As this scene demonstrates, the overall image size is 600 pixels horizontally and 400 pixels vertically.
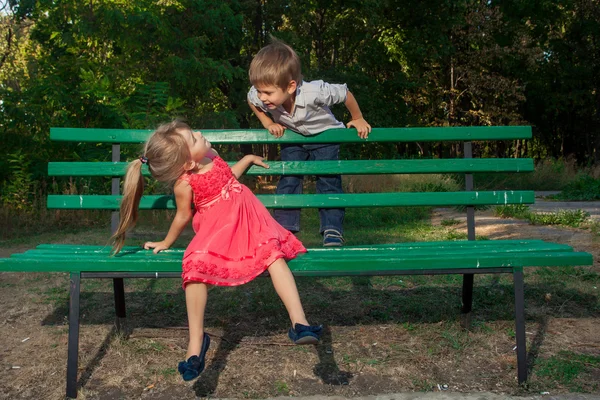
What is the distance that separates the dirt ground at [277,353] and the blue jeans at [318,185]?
61cm

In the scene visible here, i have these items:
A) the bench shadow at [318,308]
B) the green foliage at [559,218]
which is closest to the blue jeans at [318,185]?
the bench shadow at [318,308]

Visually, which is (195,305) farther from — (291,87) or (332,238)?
(291,87)

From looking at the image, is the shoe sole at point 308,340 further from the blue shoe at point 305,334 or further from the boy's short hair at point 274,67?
the boy's short hair at point 274,67

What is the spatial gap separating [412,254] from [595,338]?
134 centimetres

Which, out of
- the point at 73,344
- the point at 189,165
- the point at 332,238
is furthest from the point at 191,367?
the point at 332,238

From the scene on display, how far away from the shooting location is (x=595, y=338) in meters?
3.53

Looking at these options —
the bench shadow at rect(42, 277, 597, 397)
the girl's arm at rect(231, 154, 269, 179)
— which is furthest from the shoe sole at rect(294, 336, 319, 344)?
the girl's arm at rect(231, 154, 269, 179)

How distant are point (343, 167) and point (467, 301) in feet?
3.37

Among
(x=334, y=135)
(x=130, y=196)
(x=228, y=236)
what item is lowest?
(x=228, y=236)

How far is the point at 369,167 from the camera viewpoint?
12.1 ft

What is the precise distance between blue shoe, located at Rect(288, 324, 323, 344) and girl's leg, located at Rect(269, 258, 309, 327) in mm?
89

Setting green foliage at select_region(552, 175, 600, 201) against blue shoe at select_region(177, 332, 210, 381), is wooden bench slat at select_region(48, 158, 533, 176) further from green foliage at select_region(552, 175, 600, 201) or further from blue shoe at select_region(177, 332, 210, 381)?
green foliage at select_region(552, 175, 600, 201)

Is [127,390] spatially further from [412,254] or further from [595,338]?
[595,338]

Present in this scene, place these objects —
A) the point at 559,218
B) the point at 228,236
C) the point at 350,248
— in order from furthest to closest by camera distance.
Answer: the point at 559,218 → the point at 350,248 → the point at 228,236
